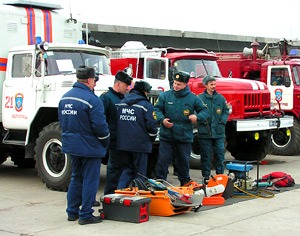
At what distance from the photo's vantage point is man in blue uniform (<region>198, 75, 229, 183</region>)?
10023 mm

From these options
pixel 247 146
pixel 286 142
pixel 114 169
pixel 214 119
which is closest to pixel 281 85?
pixel 286 142

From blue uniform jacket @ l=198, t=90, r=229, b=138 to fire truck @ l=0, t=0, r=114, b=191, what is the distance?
5.83 ft

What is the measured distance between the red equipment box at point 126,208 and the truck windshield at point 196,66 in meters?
5.96

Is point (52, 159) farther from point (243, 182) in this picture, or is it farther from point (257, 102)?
point (257, 102)

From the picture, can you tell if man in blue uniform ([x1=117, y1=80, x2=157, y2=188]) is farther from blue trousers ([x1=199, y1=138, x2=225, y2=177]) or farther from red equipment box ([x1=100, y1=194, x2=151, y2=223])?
blue trousers ([x1=199, y1=138, x2=225, y2=177])

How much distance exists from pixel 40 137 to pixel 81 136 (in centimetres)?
293

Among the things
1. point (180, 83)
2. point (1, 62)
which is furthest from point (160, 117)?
point (1, 62)

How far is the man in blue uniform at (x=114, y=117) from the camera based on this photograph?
328 inches

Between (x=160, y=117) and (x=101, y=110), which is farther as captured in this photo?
(x=160, y=117)

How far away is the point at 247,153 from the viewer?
13789 millimetres

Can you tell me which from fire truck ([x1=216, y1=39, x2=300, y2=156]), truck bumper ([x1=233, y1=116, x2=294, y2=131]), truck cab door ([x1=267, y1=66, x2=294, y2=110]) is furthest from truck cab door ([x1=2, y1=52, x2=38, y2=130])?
truck cab door ([x1=267, y1=66, x2=294, y2=110])

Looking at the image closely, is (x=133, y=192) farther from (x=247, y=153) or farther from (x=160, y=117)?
(x=247, y=153)

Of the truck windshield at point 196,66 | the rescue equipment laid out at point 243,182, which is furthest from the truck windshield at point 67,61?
the rescue equipment laid out at point 243,182

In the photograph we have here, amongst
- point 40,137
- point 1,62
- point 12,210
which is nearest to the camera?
point 12,210
